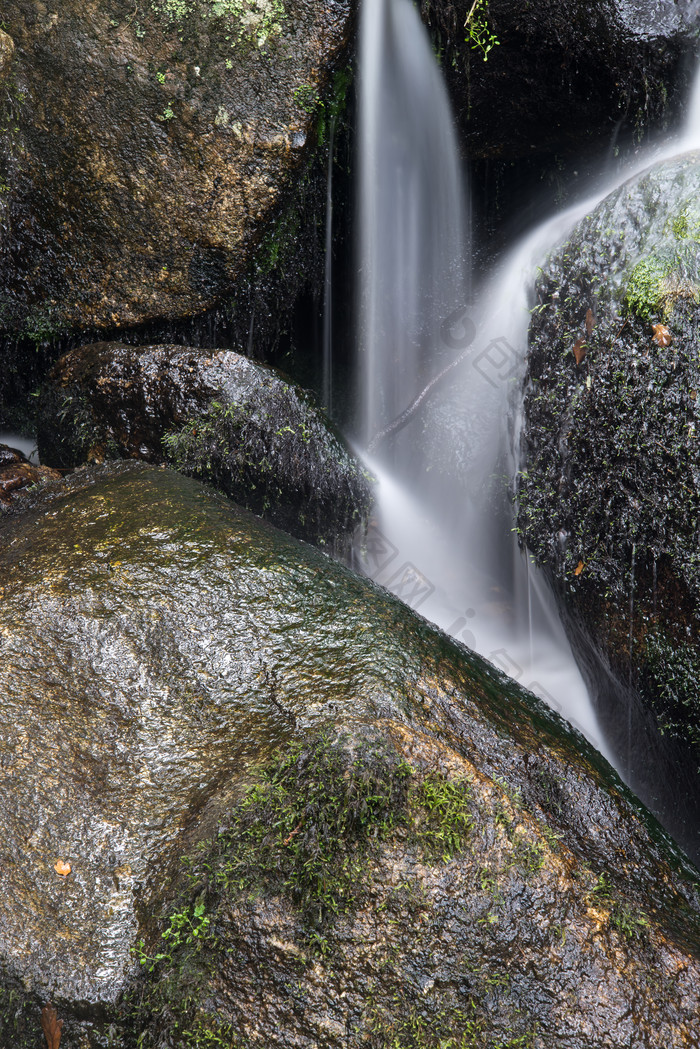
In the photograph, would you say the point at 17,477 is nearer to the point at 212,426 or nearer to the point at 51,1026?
the point at 212,426

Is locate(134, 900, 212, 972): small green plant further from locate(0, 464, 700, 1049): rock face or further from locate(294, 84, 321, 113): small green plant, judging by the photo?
locate(294, 84, 321, 113): small green plant

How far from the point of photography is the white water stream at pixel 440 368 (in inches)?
188

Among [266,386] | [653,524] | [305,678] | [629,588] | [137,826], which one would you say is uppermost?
[653,524]

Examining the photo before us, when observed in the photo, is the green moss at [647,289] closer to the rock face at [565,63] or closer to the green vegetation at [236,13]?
the rock face at [565,63]

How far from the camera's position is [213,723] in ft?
8.30

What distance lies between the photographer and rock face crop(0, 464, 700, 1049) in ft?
6.53

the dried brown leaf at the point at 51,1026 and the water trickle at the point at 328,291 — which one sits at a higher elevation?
the water trickle at the point at 328,291

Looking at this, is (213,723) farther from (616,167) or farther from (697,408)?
(616,167)

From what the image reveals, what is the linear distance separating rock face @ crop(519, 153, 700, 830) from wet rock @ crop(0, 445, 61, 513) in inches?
115

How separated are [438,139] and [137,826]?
17.8ft

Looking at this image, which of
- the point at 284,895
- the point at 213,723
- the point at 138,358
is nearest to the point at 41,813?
the point at 213,723

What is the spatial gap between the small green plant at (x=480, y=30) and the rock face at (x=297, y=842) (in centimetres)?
447

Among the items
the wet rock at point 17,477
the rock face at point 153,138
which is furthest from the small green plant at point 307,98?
the wet rock at point 17,477

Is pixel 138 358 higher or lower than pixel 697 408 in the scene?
lower
